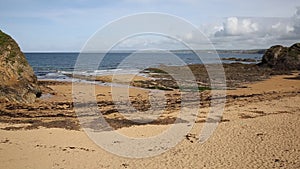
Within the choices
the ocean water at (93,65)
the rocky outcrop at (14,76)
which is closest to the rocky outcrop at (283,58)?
the ocean water at (93,65)

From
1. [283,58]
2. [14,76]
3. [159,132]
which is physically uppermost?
[14,76]

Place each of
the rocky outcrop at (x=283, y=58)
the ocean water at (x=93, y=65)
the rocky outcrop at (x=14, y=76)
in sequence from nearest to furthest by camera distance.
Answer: the rocky outcrop at (x=14, y=76) → the rocky outcrop at (x=283, y=58) → the ocean water at (x=93, y=65)

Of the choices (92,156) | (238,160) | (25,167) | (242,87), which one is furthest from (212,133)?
(242,87)

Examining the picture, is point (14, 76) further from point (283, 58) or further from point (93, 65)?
point (93, 65)

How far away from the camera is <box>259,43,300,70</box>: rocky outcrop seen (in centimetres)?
4269

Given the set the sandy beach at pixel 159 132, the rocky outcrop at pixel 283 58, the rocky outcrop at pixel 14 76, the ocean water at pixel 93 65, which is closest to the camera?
the sandy beach at pixel 159 132

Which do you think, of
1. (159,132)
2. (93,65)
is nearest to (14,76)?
(159,132)

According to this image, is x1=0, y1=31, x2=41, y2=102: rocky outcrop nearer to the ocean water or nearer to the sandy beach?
the sandy beach

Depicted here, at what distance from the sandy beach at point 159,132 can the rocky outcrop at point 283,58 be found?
87.0ft

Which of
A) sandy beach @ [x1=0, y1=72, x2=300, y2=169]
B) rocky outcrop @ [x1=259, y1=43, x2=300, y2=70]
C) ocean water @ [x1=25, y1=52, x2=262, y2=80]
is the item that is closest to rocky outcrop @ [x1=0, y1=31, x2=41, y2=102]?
sandy beach @ [x1=0, y1=72, x2=300, y2=169]

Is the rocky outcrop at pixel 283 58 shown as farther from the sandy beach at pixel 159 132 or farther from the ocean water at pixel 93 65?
the sandy beach at pixel 159 132

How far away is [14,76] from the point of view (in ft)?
66.0

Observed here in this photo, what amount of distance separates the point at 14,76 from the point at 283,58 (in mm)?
37306

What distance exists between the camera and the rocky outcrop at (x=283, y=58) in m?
42.7
